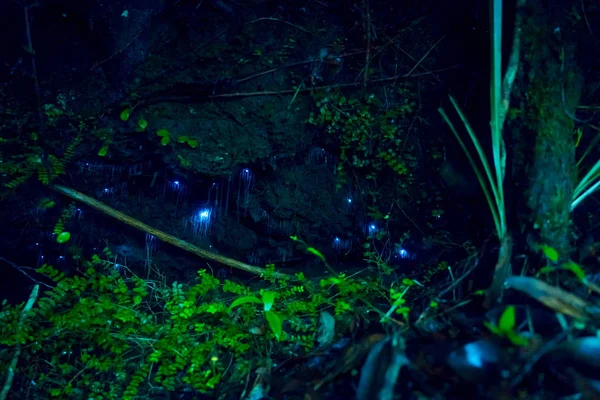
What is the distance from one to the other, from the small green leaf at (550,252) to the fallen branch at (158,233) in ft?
6.25

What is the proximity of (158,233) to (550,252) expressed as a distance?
9.44 ft

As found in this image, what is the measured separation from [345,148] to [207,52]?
1.36m

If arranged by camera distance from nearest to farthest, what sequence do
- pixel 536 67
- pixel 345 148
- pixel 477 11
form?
pixel 536 67 → pixel 477 11 → pixel 345 148

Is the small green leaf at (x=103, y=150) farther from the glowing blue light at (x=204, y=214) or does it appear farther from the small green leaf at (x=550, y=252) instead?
the small green leaf at (x=550, y=252)

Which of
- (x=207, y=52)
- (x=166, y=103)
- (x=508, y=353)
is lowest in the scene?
(x=508, y=353)

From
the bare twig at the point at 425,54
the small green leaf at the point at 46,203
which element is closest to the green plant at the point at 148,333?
the small green leaf at the point at 46,203

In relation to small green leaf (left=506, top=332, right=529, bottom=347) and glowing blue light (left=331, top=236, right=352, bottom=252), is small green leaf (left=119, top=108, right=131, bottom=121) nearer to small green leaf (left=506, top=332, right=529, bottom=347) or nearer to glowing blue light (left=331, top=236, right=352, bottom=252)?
glowing blue light (left=331, top=236, right=352, bottom=252)

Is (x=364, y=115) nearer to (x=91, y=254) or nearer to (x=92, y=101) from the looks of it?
(x=92, y=101)

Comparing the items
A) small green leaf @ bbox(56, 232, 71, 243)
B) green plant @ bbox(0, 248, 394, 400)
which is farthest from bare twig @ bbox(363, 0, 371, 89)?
small green leaf @ bbox(56, 232, 71, 243)

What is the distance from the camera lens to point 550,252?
1.85 metres

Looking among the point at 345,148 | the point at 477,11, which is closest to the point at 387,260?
the point at 345,148

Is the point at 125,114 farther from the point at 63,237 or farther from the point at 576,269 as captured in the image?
the point at 576,269

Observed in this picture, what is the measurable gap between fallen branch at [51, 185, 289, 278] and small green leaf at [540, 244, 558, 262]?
190 cm

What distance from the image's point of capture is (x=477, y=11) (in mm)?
2691
